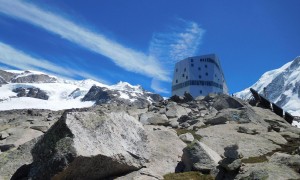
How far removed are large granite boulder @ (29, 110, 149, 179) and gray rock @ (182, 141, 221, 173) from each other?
78.2 inches

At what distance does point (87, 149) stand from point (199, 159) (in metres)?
5.01

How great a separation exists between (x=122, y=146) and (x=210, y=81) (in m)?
124

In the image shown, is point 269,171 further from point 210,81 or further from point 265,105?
point 210,81

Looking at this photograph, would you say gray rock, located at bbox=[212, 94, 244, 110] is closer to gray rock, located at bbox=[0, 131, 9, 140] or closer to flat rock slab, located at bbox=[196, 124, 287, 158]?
flat rock slab, located at bbox=[196, 124, 287, 158]

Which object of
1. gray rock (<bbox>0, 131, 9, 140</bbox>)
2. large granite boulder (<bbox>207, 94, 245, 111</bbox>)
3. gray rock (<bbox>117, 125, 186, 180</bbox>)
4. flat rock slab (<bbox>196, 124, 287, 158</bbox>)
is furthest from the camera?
large granite boulder (<bbox>207, 94, 245, 111</bbox>)

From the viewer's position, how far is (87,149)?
50.7 feet

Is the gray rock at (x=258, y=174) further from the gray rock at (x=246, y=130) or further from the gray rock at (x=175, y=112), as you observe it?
the gray rock at (x=175, y=112)

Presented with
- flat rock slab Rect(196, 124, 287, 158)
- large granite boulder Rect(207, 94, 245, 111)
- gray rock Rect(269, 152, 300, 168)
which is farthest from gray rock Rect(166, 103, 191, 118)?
gray rock Rect(269, 152, 300, 168)

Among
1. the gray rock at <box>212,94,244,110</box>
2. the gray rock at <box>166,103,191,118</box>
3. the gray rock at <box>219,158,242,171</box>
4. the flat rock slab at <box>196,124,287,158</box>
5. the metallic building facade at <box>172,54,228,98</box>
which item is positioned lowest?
the gray rock at <box>219,158,242,171</box>

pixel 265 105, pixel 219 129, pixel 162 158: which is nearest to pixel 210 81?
pixel 265 105

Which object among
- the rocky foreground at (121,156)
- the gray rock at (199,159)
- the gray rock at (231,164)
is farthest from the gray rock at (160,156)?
the gray rock at (231,164)

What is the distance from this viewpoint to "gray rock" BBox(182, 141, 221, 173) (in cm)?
1680

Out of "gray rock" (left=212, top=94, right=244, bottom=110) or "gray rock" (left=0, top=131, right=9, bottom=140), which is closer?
"gray rock" (left=0, top=131, right=9, bottom=140)

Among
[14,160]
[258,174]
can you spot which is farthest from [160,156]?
[14,160]
